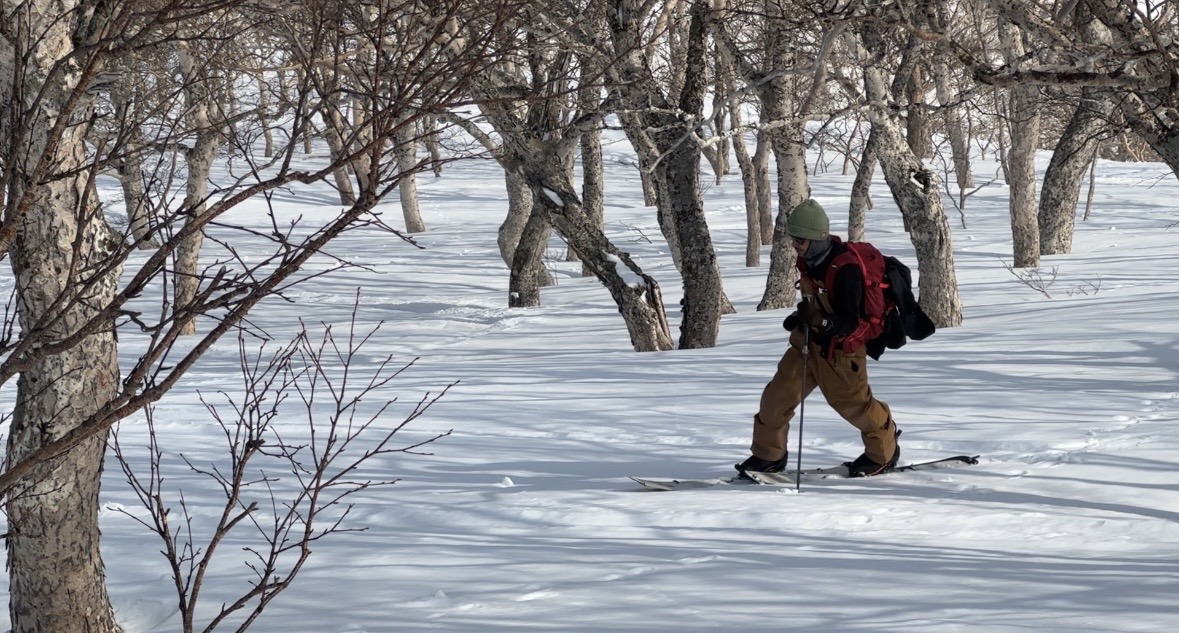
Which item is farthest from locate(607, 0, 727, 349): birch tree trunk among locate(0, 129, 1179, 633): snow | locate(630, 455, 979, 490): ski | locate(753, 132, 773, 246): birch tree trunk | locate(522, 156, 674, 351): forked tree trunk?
locate(753, 132, 773, 246): birch tree trunk

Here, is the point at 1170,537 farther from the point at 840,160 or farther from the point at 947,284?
the point at 840,160

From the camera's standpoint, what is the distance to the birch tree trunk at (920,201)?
11.3 meters

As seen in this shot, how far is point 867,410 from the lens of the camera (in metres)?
6.06

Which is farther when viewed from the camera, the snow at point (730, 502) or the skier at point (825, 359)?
the skier at point (825, 359)

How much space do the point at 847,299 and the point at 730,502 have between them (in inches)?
45.5

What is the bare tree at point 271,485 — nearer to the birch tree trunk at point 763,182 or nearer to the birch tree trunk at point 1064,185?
the birch tree trunk at point 1064,185

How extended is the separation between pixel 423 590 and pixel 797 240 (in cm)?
255

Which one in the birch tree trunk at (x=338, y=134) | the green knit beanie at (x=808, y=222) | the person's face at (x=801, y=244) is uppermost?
the birch tree trunk at (x=338, y=134)

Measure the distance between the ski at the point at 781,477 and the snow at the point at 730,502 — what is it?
0.34ft

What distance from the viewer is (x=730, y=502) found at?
5.77 metres

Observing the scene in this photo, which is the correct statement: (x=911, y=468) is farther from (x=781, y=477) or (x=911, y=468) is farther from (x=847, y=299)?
(x=847, y=299)

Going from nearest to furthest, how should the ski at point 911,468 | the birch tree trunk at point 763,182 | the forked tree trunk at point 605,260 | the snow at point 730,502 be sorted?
the snow at point 730,502 < the ski at point 911,468 < the forked tree trunk at point 605,260 < the birch tree trunk at point 763,182

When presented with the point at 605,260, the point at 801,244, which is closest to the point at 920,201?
the point at 605,260

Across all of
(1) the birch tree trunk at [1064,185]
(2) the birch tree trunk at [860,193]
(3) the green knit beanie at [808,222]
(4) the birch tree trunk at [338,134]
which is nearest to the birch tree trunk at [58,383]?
(4) the birch tree trunk at [338,134]
